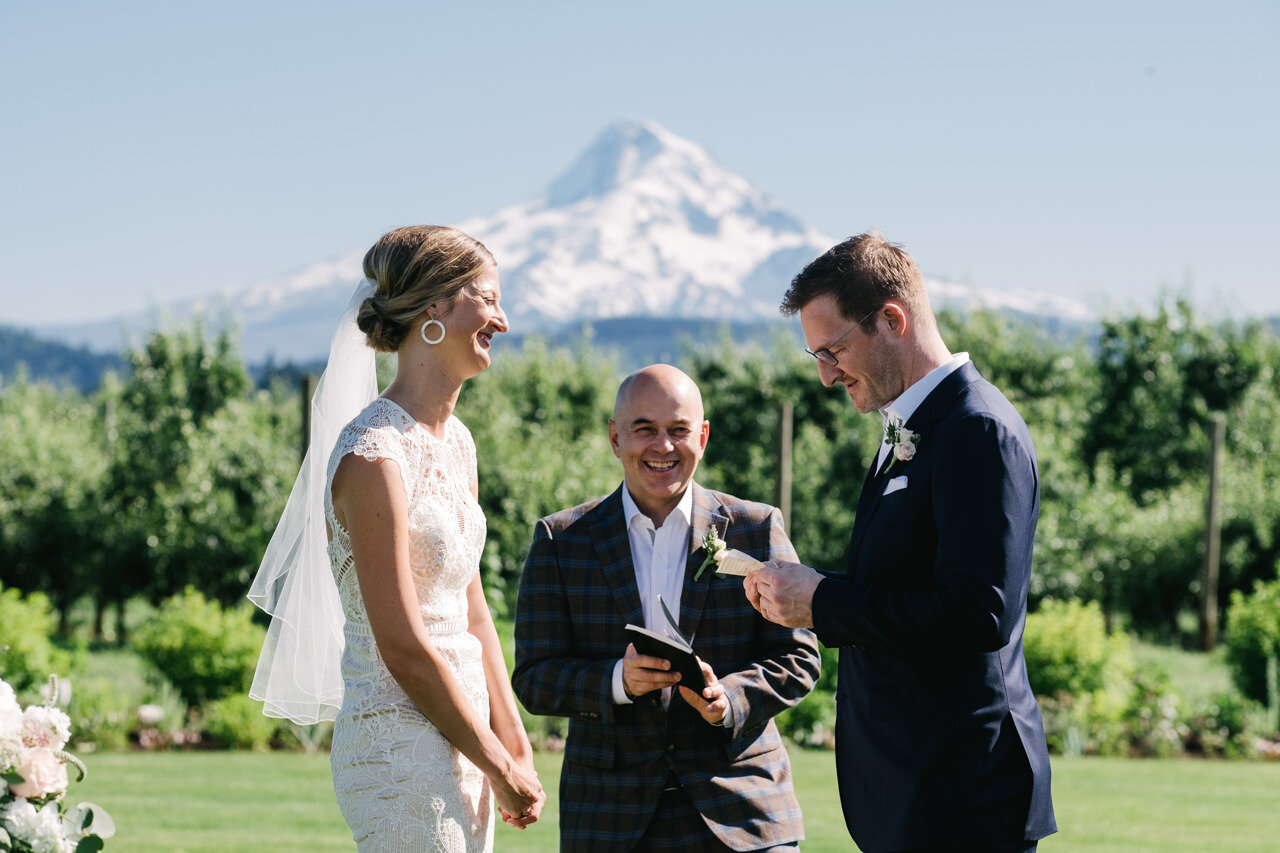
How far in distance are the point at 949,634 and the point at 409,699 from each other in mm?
1318

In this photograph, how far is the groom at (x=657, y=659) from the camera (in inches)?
138

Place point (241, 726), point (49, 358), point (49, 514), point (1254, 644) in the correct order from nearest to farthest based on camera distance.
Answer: point (241, 726)
point (1254, 644)
point (49, 514)
point (49, 358)

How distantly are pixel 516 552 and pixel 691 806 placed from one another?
1023 cm

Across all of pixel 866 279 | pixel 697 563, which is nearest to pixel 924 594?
pixel 866 279

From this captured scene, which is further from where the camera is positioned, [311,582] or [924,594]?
[311,582]

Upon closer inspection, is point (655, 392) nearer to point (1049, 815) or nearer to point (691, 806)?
point (691, 806)

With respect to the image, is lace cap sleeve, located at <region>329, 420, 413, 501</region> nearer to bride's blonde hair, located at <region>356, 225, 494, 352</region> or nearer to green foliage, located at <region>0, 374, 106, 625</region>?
bride's blonde hair, located at <region>356, 225, 494, 352</region>

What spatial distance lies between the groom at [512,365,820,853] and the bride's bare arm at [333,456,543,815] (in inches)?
24.8

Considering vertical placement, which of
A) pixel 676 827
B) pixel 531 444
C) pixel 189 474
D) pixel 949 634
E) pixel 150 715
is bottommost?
pixel 150 715

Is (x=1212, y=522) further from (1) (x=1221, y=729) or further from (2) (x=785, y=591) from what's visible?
(2) (x=785, y=591)

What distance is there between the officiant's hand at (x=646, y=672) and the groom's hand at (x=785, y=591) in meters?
0.37

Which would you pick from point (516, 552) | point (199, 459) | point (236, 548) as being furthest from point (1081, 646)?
point (199, 459)

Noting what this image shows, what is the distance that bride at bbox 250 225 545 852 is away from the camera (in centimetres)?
288

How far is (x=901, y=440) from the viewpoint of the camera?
293cm
